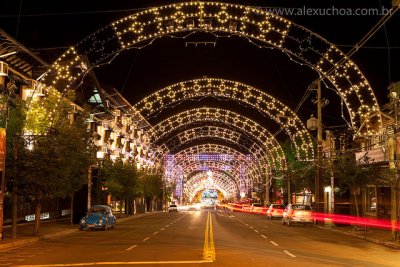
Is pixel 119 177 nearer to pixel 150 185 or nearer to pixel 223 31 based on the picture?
pixel 150 185

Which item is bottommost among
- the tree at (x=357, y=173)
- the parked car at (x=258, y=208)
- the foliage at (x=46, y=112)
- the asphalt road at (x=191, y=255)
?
the parked car at (x=258, y=208)

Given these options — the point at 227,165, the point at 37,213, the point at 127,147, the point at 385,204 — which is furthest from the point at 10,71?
the point at 227,165

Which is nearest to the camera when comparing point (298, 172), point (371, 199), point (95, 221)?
point (95, 221)

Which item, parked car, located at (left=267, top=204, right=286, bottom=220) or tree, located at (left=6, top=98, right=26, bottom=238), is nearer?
tree, located at (left=6, top=98, right=26, bottom=238)

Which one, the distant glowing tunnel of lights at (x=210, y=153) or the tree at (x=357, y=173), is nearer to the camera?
the tree at (x=357, y=173)

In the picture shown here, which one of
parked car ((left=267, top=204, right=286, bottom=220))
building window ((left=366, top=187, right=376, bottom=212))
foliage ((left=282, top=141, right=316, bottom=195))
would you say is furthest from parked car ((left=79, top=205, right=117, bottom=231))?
parked car ((left=267, top=204, right=286, bottom=220))

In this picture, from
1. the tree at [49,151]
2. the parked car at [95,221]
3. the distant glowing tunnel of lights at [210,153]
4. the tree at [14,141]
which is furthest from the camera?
the distant glowing tunnel of lights at [210,153]

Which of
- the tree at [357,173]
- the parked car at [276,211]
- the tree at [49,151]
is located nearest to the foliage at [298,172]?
the parked car at [276,211]

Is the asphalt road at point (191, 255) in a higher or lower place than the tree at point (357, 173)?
lower

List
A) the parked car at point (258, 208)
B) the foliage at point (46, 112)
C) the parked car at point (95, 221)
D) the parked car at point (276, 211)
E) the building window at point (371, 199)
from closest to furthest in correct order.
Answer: the foliage at point (46, 112)
the parked car at point (95, 221)
the building window at point (371, 199)
the parked car at point (276, 211)
the parked car at point (258, 208)

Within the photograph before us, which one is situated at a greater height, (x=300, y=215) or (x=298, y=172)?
(x=298, y=172)

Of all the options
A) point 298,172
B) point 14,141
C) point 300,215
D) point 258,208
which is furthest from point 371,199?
point 14,141

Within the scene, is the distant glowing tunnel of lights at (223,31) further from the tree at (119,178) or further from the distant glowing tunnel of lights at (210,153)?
the distant glowing tunnel of lights at (210,153)

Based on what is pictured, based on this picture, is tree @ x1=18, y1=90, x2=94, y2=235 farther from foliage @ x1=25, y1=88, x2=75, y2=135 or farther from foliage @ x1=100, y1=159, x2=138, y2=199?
foliage @ x1=100, y1=159, x2=138, y2=199
